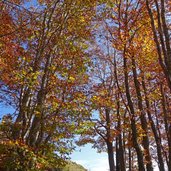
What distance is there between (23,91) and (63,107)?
2.61 m

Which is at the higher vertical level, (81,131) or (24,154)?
(81,131)

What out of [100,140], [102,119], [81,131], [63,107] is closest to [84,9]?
[63,107]

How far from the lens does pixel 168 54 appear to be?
42.7ft

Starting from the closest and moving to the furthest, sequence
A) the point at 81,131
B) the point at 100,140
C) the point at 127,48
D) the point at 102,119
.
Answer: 1. the point at 81,131
2. the point at 127,48
3. the point at 102,119
4. the point at 100,140

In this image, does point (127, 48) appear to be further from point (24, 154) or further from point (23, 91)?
point (24, 154)

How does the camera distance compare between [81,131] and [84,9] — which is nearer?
[81,131]

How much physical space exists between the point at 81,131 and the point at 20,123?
9.83 ft

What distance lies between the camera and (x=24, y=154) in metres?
12.8

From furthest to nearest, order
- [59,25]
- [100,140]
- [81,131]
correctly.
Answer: [100,140] < [59,25] < [81,131]

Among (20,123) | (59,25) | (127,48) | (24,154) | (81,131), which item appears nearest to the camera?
(24,154)

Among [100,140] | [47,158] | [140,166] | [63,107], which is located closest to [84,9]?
[63,107]

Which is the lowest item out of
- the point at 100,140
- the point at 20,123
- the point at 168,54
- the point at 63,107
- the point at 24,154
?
the point at 24,154

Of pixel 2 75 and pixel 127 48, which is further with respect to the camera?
pixel 127 48

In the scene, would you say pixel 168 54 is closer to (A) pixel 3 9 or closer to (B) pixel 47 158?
(B) pixel 47 158
